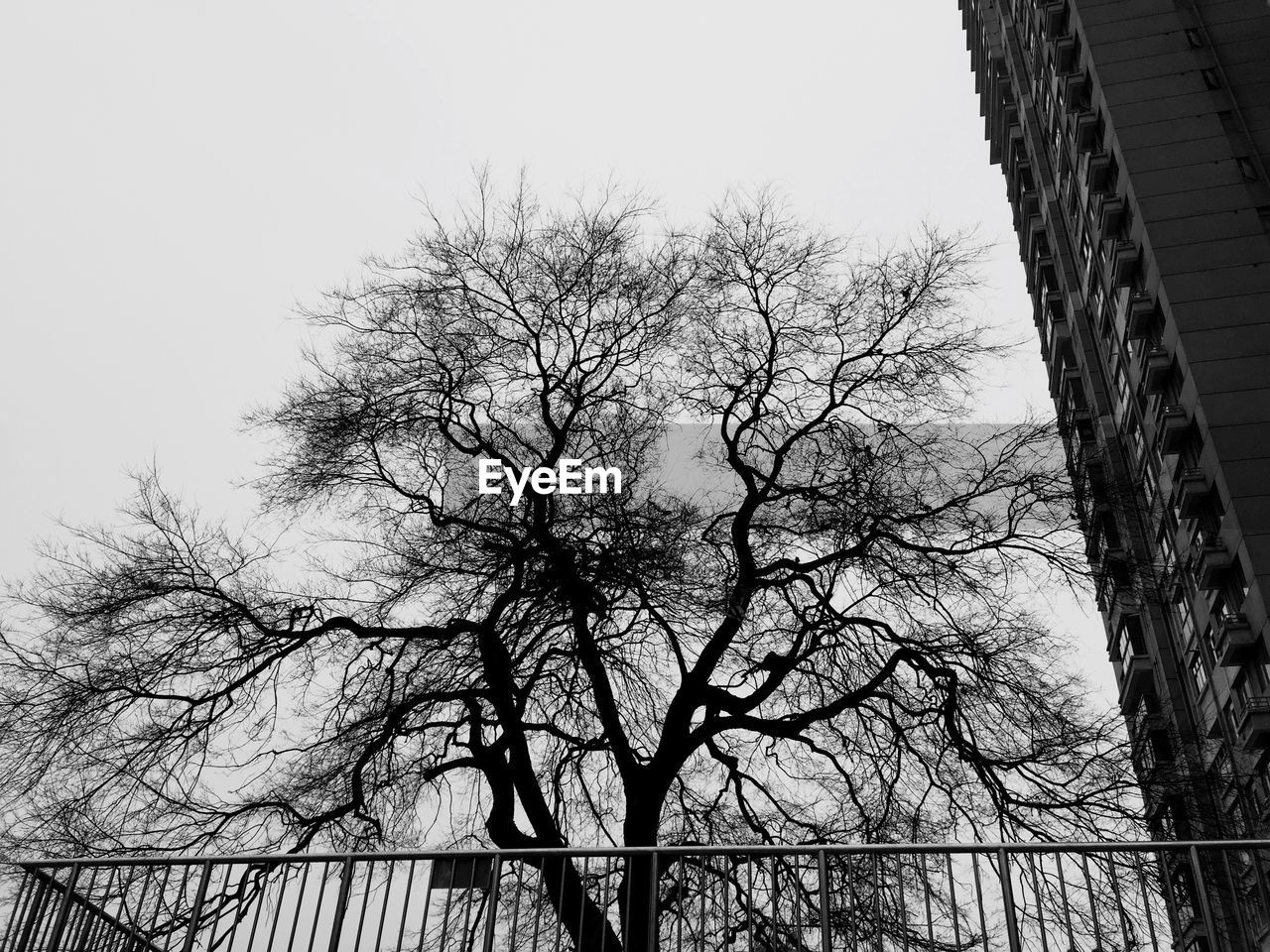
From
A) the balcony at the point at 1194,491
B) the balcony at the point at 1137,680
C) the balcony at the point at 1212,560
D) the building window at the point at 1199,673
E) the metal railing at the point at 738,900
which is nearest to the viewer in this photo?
the metal railing at the point at 738,900

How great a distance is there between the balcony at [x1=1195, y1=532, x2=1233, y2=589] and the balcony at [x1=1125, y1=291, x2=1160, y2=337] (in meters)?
7.00

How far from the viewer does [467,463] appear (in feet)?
50.1

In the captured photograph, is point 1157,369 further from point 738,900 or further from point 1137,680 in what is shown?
point 738,900

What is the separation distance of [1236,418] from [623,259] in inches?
835

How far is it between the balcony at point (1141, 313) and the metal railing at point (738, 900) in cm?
2719

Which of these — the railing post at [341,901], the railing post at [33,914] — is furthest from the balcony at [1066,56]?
the railing post at [33,914]

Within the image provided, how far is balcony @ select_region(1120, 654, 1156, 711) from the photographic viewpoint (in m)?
39.1

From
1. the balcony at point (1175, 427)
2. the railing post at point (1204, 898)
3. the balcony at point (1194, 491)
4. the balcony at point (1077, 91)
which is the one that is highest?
the balcony at point (1077, 91)

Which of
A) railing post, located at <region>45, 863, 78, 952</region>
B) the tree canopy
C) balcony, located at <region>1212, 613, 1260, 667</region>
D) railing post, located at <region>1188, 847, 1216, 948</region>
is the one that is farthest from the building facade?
railing post, located at <region>45, 863, 78, 952</region>

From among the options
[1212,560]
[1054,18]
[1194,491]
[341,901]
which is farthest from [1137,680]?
[341,901]

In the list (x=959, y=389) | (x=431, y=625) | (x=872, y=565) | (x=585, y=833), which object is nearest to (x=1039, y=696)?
(x=872, y=565)

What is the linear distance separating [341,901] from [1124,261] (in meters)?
Result: 32.7

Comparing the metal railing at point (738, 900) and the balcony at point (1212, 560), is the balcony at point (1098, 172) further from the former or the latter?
the metal railing at point (738, 900)

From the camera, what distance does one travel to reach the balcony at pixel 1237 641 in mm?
28000
